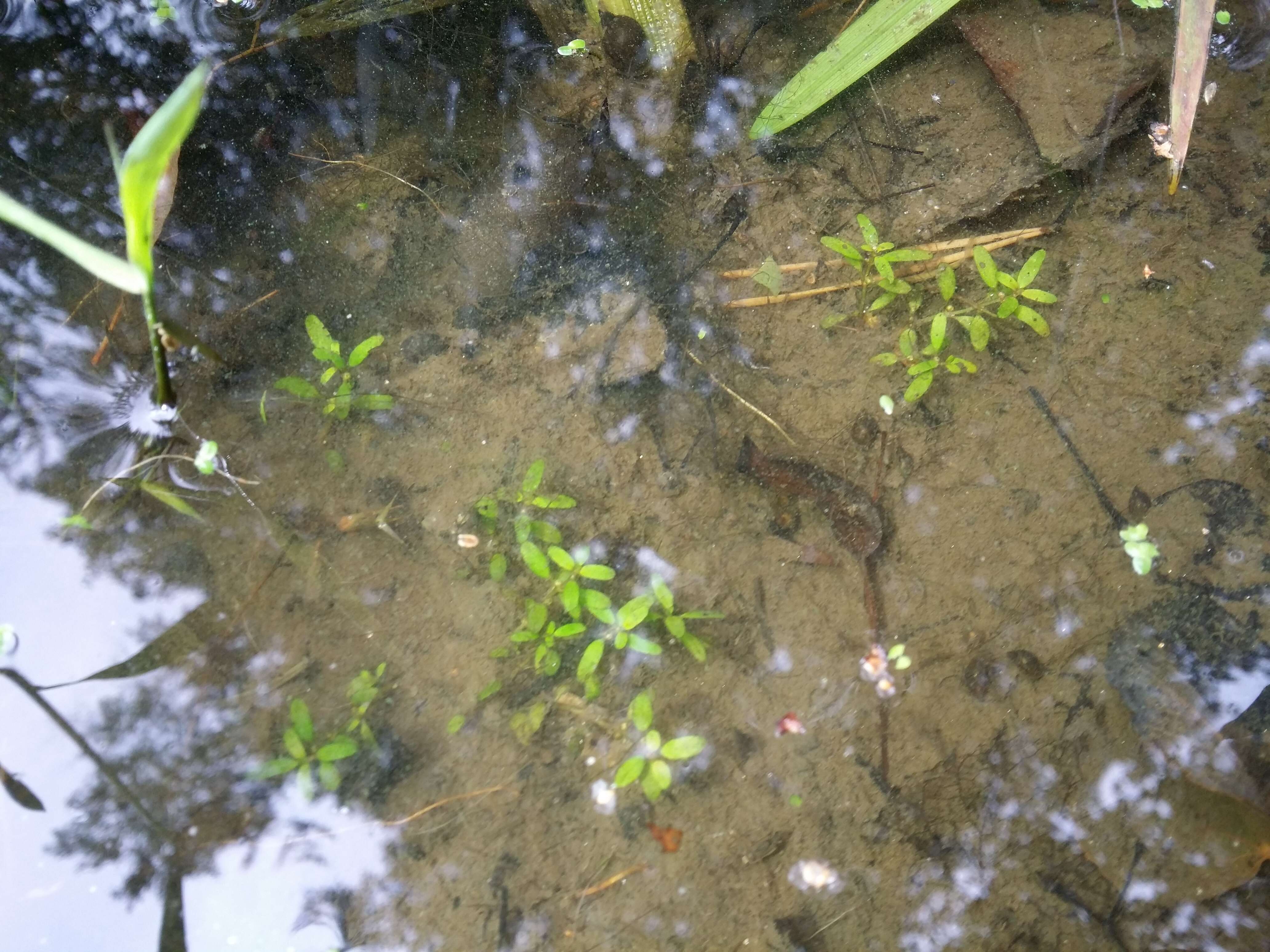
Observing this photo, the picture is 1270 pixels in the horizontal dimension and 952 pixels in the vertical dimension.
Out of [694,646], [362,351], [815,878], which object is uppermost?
[362,351]

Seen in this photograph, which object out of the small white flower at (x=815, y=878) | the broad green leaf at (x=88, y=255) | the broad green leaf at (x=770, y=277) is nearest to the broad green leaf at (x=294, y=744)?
the broad green leaf at (x=88, y=255)

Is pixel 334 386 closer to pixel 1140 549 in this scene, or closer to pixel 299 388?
pixel 299 388

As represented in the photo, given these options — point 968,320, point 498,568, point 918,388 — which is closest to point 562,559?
point 498,568

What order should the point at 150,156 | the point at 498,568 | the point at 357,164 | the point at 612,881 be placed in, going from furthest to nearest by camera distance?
the point at 357,164
the point at 498,568
the point at 612,881
the point at 150,156

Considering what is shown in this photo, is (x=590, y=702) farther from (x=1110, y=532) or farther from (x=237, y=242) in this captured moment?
(x=237, y=242)

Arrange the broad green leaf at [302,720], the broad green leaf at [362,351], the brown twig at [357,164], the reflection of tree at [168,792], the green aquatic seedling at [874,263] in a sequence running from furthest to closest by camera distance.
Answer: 1. the brown twig at [357,164]
2. the green aquatic seedling at [874,263]
3. the broad green leaf at [362,351]
4. the broad green leaf at [302,720]
5. the reflection of tree at [168,792]

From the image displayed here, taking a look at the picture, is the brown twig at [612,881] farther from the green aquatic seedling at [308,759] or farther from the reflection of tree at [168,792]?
the reflection of tree at [168,792]
